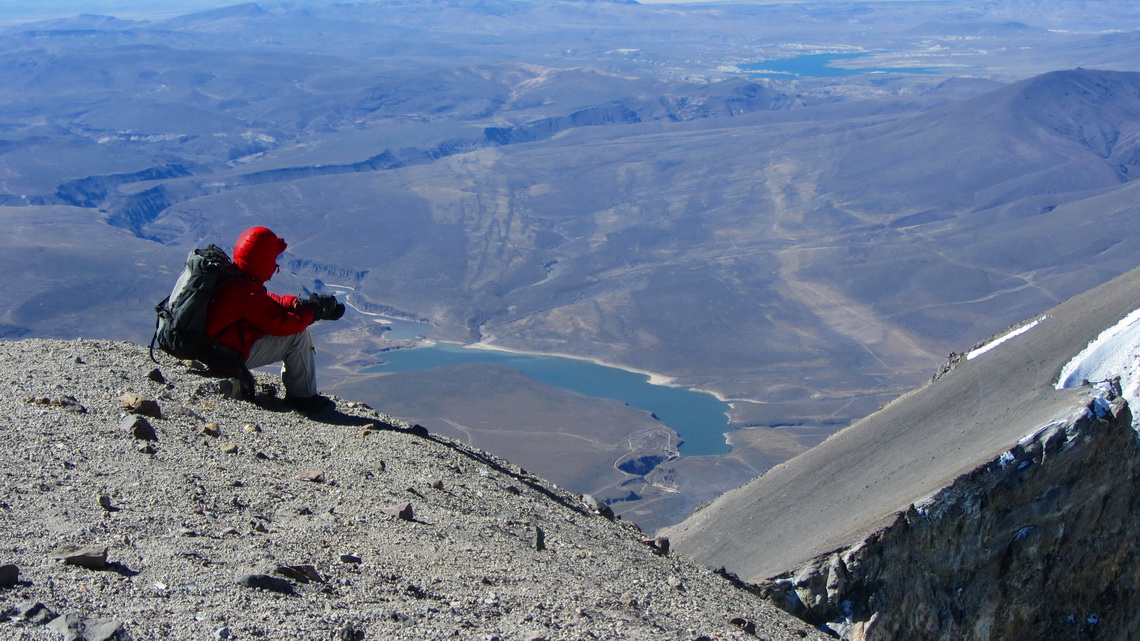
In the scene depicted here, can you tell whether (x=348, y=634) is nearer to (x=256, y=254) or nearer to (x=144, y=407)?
(x=144, y=407)

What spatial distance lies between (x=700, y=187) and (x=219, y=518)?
117 meters

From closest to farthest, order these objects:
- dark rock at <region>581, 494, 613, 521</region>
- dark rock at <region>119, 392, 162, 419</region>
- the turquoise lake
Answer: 1. dark rock at <region>119, 392, 162, 419</region>
2. dark rock at <region>581, 494, 613, 521</region>
3. the turquoise lake

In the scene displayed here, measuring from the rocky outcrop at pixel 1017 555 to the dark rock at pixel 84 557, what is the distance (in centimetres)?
524

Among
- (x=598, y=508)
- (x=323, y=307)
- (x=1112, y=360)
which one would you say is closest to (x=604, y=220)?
(x=1112, y=360)

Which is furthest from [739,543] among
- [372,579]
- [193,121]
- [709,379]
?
[193,121]

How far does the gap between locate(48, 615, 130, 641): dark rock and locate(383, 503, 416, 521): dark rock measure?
2.34 metres

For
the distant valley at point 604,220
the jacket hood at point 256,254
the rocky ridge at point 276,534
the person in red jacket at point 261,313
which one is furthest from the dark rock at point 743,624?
the distant valley at point 604,220

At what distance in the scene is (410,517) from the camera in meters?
6.00

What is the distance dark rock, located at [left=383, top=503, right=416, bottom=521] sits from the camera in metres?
5.97

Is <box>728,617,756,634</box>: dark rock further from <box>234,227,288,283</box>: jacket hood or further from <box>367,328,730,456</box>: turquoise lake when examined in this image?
<box>367,328,730,456</box>: turquoise lake

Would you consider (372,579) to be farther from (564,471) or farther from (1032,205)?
(1032,205)

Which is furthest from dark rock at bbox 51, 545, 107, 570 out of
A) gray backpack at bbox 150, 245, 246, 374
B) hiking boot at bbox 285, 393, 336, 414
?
hiking boot at bbox 285, 393, 336, 414

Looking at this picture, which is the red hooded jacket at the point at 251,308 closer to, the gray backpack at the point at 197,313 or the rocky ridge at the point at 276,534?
the gray backpack at the point at 197,313

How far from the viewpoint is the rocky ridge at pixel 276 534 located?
413 centimetres
